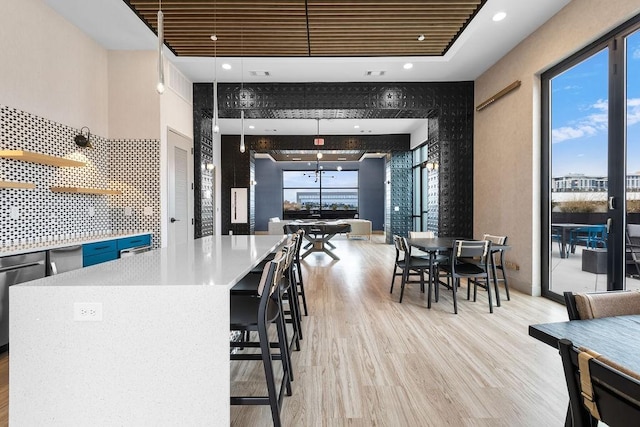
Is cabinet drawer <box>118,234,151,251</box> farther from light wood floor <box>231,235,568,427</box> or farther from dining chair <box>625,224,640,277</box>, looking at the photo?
dining chair <box>625,224,640,277</box>

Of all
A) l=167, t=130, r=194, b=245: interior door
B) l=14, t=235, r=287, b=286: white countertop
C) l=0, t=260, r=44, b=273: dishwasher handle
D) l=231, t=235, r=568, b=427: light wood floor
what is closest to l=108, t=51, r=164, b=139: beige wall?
l=167, t=130, r=194, b=245: interior door

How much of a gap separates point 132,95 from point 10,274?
2.93 m

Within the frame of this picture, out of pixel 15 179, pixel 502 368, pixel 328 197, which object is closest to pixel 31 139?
pixel 15 179

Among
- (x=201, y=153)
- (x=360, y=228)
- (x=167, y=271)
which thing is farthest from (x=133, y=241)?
(x=360, y=228)

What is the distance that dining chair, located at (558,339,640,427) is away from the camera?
2.08ft

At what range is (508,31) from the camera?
421 centimetres

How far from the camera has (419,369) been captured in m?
2.40

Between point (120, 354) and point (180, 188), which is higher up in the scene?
point (180, 188)

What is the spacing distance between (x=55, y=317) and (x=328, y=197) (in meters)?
13.8

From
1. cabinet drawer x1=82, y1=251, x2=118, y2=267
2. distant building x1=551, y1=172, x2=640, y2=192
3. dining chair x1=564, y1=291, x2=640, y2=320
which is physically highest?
distant building x1=551, y1=172, x2=640, y2=192

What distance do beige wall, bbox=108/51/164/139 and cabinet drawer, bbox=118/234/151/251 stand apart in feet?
4.73

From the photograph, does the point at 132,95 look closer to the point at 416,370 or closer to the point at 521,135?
the point at 416,370

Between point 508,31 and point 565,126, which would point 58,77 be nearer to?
point 508,31

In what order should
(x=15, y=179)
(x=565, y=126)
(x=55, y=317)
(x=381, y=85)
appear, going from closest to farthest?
(x=55, y=317)
(x=15, y=179)
(x=565, y=126)
(x=381, y=85)
